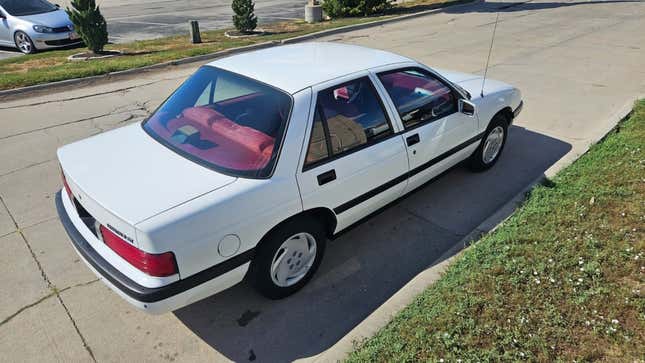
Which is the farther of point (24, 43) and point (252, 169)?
point (24, 43)

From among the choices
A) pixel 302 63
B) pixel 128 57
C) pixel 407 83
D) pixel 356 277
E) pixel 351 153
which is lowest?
pixel 356 277

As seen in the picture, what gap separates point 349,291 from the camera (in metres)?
3.60

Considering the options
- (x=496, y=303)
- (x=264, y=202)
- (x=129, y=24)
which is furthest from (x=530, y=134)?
(x=129, y=24)

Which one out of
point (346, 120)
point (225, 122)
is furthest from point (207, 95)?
point (346, 120)

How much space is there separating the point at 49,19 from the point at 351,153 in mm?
12203

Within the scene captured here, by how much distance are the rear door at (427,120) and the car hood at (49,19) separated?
11574 mm

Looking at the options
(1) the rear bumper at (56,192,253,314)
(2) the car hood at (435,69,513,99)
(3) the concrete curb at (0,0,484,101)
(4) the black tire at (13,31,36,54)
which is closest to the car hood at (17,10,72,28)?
(4) the black tire at (13,31,36,54)

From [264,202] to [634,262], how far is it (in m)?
2.83

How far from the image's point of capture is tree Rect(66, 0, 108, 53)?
1065 centimetres

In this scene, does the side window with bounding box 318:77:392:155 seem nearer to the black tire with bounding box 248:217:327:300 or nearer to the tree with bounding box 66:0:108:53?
the black tire with bounding box 248:217:327:300

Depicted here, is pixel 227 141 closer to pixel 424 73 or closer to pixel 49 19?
pixel 424 73

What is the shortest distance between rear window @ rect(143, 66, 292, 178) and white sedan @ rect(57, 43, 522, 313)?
10 mm

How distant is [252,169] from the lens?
3045mm

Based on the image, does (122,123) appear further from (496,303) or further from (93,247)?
(496,303)
